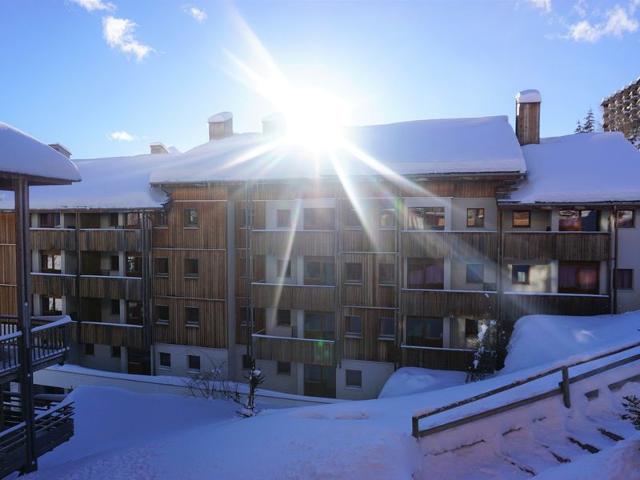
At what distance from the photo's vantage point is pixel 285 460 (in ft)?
25.2

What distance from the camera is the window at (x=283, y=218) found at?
71.4 ft

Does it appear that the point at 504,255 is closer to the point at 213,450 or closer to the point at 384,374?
the point at 384,374

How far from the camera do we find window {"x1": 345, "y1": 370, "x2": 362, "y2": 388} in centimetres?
2081

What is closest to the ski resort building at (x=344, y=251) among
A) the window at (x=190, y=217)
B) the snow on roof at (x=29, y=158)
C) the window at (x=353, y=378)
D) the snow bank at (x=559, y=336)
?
the window at (x=353, y=378)

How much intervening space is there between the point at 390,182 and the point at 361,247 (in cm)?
348

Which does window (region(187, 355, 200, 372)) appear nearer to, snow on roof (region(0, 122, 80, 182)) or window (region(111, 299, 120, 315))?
window (region(111, 299, 120, 315))

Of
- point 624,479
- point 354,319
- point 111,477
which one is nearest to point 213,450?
point 111,477

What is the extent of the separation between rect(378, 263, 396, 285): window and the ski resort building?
0.20 ft

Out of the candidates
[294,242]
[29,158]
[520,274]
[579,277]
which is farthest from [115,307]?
[579,277]

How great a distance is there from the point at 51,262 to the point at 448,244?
23.4m

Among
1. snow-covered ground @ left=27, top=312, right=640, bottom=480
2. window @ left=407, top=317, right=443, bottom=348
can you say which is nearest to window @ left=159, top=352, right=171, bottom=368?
snow-covered ground @ left=27, top=312, right=640, bottom=480

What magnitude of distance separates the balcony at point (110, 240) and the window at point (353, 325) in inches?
479

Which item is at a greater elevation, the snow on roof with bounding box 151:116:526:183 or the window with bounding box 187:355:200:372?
the snow on roof with bounding box 151:116:526:183

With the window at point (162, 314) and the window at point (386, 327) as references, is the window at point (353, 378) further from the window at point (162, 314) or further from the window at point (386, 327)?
the window at point (162, 314)
